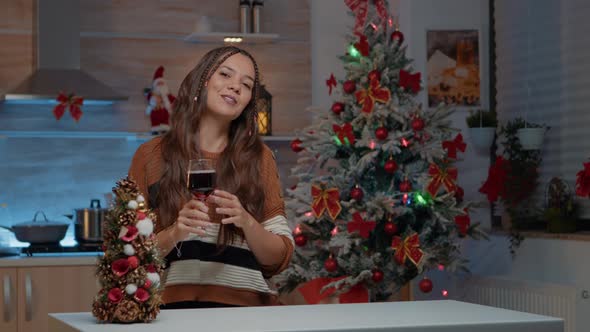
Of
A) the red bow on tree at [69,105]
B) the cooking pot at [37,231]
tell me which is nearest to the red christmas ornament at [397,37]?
→ the red bow on tree at [69,105]

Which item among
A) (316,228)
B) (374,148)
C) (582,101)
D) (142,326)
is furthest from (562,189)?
(142,326)

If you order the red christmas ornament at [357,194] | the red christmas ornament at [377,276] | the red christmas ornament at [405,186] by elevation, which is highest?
the red christmas ornament at [405,186]

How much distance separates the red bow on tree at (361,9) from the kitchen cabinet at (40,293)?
1.86 meters

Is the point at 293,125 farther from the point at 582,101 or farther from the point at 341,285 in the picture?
the point at 582,101

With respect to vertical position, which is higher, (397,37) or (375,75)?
(397,37)

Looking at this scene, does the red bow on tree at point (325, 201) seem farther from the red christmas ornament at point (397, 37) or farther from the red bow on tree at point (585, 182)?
the red bow on tree at point (585, 182)

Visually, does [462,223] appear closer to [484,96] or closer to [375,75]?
[375,75]

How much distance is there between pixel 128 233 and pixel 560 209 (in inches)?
117

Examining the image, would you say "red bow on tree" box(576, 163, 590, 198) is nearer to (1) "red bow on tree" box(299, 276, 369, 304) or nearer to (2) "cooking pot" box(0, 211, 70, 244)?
(1) "red bow on tree" box(299, 276, 369, 304)

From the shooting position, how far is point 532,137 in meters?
4.63

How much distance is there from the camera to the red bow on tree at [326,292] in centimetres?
439

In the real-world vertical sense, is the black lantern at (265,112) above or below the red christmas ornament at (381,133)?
above

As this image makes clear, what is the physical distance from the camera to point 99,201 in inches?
188

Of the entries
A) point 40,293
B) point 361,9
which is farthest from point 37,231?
point 361,9
